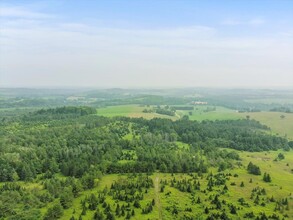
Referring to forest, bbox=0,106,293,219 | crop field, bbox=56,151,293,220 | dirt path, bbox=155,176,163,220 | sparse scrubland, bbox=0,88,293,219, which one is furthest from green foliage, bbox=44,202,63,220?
dirt path, bbox=155,176,163,220

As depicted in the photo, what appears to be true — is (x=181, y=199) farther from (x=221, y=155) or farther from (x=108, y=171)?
(x=221, y=155)

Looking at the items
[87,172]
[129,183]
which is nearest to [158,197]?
[129,183]

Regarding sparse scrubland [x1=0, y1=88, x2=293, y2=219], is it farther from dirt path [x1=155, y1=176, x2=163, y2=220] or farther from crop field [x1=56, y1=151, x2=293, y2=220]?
crop field [x1=56, y1=151, x2=293, y2=220]

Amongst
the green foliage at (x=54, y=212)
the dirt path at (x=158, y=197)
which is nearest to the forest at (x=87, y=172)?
the green foliage at (x=54, y=212)

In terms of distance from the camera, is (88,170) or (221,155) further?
(221,155)

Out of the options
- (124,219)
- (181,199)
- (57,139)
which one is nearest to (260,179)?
(181,199)

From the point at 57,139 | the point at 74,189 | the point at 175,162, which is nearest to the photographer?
the point at 74,189

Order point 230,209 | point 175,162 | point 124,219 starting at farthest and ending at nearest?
point 175,162 → point 230,209 → point 124,219

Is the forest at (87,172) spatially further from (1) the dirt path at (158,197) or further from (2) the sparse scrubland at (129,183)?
(1) the dirt path at (158,197)
